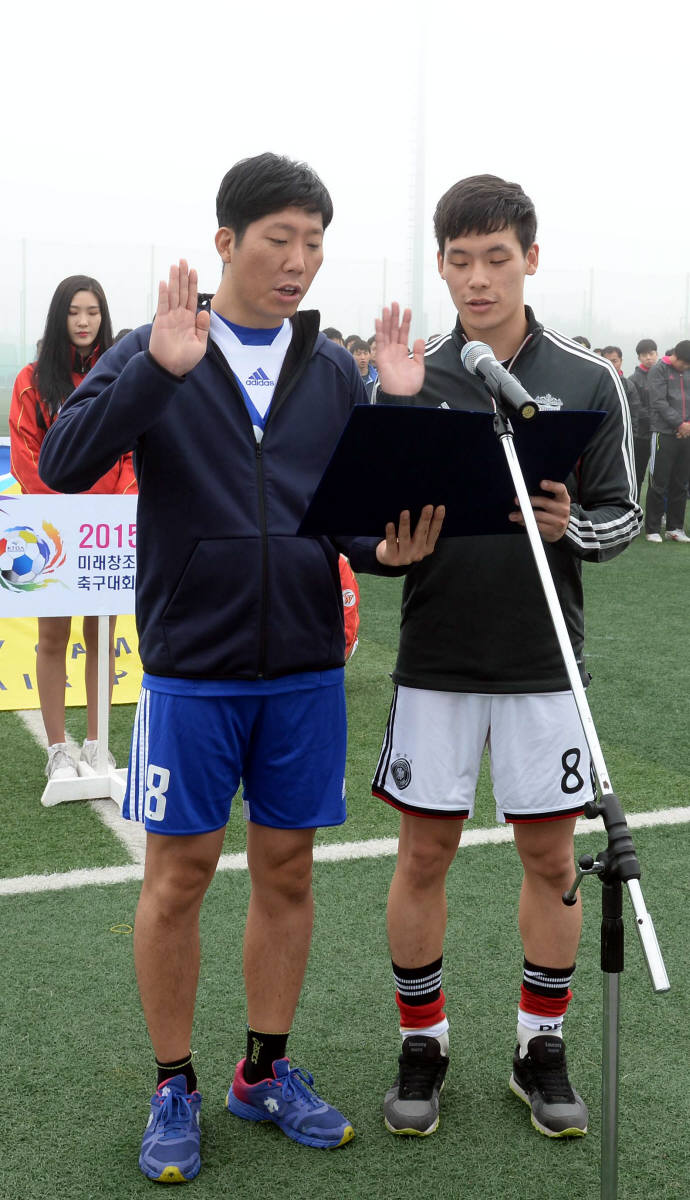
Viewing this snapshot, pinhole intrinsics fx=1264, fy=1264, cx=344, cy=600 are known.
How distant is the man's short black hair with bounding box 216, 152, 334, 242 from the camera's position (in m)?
2.34

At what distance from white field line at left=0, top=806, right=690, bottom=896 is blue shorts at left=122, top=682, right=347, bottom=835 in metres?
1.50

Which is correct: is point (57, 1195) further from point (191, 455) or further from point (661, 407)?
point (661, 407)

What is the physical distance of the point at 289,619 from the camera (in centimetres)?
246

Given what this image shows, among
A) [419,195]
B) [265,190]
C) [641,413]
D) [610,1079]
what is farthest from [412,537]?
[419,195]

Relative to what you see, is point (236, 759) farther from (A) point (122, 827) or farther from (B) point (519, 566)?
(A) point (122, 827)

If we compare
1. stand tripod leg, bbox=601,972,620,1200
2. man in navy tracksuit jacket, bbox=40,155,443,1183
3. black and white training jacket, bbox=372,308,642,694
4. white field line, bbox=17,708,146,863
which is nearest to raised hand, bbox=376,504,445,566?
man in navy tracksuit jacket, bbox=40,155,443,1183

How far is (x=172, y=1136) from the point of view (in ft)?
8.27

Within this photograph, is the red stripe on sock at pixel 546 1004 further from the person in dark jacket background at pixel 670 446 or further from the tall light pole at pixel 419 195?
the tall light pole at pixel 419 195

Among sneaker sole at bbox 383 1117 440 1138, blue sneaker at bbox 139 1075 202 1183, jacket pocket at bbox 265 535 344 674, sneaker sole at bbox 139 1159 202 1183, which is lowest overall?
sneaker sole at bbox 383 1117 440 1138

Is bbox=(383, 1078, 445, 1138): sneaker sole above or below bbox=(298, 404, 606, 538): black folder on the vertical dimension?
below

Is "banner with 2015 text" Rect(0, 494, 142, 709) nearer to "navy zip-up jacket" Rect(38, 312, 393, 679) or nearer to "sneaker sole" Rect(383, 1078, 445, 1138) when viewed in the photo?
"navy zip-up jacket" Rect(38, 312, 393, 679)

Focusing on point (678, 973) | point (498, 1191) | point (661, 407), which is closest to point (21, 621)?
point (678, 973)

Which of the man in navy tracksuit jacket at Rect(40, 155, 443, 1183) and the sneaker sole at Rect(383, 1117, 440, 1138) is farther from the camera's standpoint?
the sneaker sole at Rect(383, 1117, 440, 1138)

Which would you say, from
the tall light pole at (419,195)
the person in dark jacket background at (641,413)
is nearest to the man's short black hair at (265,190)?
the person in dark jacket background at (641,413)
